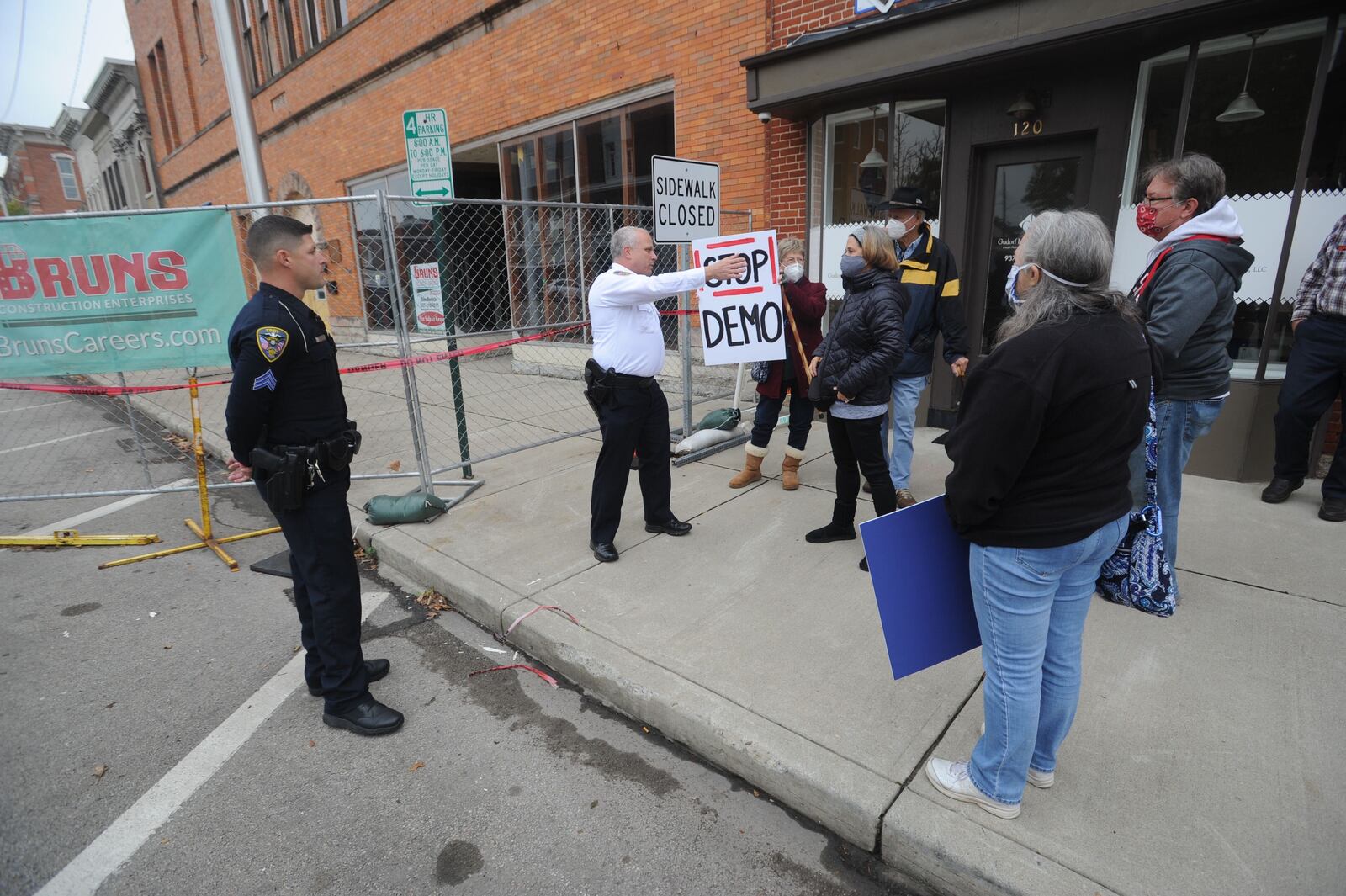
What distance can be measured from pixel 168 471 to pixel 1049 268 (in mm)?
8210

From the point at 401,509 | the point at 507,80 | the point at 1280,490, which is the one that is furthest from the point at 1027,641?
the point at 507,80

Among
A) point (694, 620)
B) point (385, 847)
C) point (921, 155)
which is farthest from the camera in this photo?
point (921, 155)

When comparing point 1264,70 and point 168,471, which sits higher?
point 1264,70

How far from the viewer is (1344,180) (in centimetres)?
450

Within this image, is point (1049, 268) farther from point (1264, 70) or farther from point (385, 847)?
point (1264, 70)

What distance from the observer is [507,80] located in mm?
10258

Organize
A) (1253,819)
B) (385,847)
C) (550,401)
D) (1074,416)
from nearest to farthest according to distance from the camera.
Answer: (1074,416) → (1253,819) → (385,847) → (550,401)

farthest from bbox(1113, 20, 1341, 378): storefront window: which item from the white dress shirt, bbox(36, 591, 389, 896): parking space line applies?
bbox(36, 591, 389, 896): parking space line

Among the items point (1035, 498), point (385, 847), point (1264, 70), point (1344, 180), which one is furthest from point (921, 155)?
point (385, 847)

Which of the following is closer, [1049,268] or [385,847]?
[1049,268]

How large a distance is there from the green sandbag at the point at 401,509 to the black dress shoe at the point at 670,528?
162cm

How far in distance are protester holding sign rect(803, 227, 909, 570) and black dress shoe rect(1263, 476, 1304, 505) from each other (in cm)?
268

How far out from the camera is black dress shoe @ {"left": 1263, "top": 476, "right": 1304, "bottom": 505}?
178 inches

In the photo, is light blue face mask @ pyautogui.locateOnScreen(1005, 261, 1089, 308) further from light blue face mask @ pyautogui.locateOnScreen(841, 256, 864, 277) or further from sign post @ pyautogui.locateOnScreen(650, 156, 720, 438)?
sign post @ pyautogui.locateOnScreen(650, 156, 720, 438)
